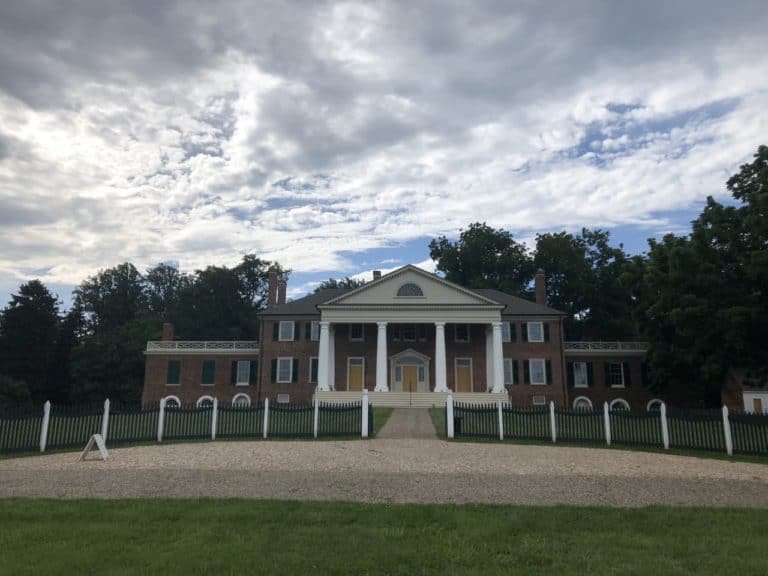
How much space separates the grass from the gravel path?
3.21ft

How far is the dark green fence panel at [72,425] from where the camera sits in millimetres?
15609

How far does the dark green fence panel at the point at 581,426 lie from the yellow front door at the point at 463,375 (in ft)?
71.2

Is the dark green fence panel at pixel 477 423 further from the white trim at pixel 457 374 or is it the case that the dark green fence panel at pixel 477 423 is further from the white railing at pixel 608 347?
the white railing at pixel 608 347

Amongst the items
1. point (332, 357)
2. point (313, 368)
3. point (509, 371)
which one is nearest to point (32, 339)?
point (313, 368)

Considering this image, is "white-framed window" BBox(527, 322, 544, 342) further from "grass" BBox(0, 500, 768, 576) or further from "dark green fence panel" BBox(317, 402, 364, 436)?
"grass" BBox(0, 500, 768, 576)

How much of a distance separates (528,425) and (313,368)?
2420cm

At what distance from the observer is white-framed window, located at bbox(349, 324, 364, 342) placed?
40.2 meters

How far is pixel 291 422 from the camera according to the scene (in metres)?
18.1

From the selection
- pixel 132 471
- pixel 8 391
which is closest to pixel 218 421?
pixel 132 471

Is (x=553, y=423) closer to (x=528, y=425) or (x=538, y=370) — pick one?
(x=528, y=425)

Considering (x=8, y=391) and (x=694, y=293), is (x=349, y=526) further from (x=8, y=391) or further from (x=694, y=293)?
(x=8, y=391)

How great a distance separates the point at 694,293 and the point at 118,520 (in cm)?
2494

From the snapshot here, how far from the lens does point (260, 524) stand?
25.0 ft

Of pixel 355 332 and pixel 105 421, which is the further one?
pixel 355 332
